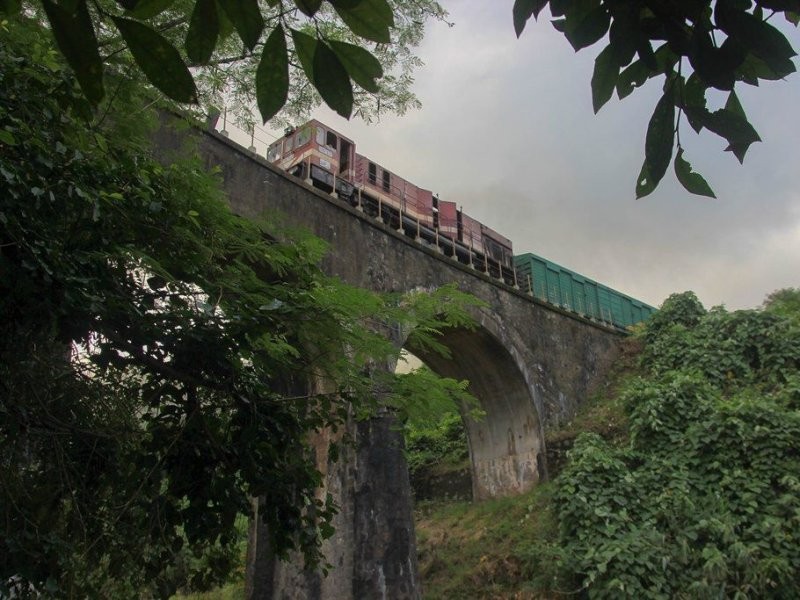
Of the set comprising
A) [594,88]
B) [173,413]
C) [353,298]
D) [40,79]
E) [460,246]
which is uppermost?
[460,246]

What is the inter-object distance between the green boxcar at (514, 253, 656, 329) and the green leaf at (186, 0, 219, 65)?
499 inches

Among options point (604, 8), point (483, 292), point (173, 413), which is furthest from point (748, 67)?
Result: point (483, 292)

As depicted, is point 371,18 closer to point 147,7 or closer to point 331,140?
point 147,7

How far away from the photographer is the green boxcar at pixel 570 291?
1427cm

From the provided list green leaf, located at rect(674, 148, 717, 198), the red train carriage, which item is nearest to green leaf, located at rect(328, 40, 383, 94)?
green leaf, located at rect(674, 148, 717, 198)

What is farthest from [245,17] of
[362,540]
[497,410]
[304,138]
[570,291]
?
[570,291]

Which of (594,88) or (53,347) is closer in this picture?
(594,88)

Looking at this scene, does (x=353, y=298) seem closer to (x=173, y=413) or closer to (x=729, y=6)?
(x=173, y=413)

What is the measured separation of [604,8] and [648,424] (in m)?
8.98

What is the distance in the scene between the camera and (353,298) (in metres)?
3.75

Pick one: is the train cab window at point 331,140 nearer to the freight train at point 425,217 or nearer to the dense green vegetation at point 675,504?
the freight train at point 425,217

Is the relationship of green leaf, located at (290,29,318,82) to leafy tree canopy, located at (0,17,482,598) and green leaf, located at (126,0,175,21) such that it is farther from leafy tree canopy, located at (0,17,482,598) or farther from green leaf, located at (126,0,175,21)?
leafy tree canopy, located at (0,17,482,598)

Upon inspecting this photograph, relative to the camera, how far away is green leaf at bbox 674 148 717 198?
1264 mm

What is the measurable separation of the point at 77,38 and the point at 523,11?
29.9 inches
